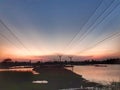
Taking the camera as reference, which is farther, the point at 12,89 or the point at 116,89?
the point at 12,89

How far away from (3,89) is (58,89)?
34.1 feet

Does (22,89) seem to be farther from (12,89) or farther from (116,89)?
(116,89)

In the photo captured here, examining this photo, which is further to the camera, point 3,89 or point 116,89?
point 3,89

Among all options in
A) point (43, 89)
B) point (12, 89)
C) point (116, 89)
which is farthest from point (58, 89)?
point (116, 89)

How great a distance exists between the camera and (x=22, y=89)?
200ft

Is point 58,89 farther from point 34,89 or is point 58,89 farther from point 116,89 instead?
point 116,89

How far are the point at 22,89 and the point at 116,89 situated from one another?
2834 centimetres

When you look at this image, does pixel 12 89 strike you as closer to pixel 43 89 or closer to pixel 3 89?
pixel 3 89

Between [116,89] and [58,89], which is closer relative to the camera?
[116,89]

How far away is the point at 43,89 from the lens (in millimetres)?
59750

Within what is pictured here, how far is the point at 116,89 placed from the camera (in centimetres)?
3603

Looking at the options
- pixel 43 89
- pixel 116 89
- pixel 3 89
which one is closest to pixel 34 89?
pixel 43 89

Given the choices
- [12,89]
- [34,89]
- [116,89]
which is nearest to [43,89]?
[34,89]

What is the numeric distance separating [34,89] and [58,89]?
5.12 metres
